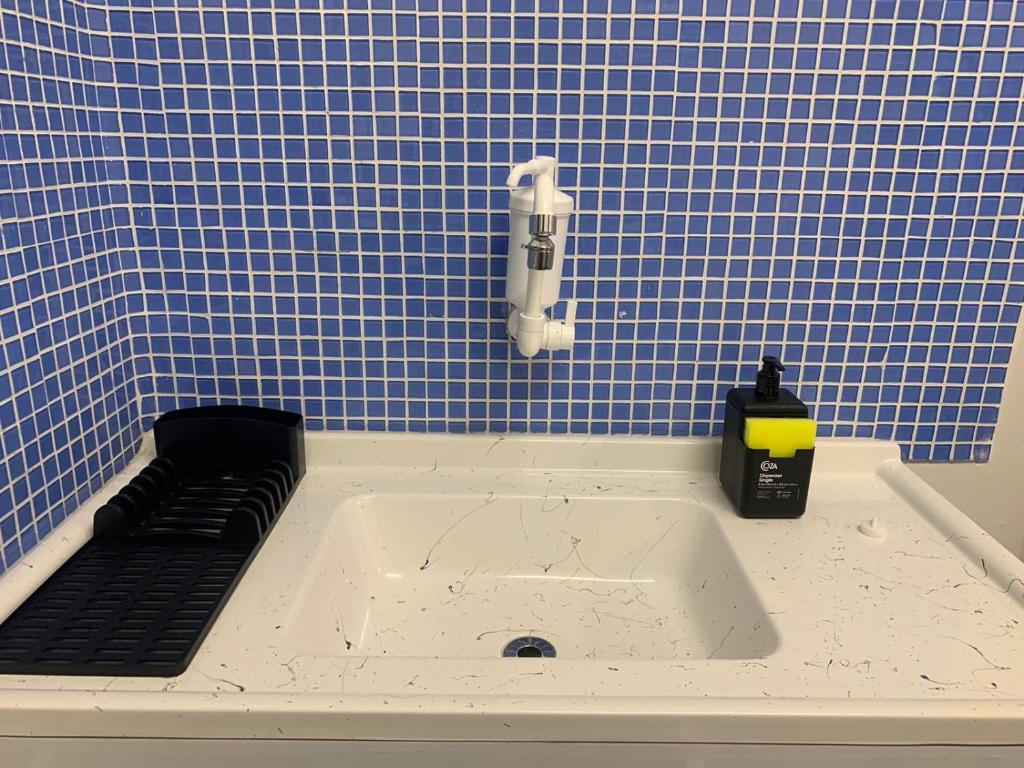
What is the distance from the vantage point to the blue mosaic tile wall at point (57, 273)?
78 cm

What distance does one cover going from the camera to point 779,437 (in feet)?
3.06

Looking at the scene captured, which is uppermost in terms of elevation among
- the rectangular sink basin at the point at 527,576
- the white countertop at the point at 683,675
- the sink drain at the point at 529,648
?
the white countertop at the point at 683,675

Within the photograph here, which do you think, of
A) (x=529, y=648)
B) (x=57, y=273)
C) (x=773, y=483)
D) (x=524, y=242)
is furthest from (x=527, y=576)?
(x=57, y=273)

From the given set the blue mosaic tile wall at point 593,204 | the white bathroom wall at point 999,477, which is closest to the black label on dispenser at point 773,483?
the blue mosaic tile wall at point 593,204

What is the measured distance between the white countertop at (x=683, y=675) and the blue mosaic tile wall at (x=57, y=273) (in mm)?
67

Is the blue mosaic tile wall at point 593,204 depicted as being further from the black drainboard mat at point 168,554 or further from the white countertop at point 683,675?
the white countertop at point 683,675

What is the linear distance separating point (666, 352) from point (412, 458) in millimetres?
386

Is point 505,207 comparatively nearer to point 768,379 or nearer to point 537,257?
point 537,257

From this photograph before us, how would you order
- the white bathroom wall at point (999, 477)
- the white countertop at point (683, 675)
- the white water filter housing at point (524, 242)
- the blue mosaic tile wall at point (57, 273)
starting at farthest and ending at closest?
1. the white bathroom wall at point (999, 477)
2. the white water filter housing at point (524, 242)
3. the blue mosaic tile wall at point (57, 273)
4. the white countertop at point (683, 675)

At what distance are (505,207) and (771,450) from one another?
46 centimetres

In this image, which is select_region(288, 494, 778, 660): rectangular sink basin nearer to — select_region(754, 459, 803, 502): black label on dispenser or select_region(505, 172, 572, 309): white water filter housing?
select_region(754, 459, 803, 502): black label on dispenser

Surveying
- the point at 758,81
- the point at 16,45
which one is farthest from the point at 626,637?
the point at 16,45

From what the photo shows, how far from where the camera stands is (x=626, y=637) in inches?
Answer: 36.2

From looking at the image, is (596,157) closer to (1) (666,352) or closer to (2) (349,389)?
(1) (666,352)
